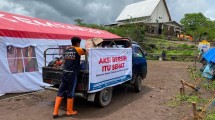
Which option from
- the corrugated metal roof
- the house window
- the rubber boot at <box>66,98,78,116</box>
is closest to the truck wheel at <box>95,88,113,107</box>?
the rubber boot at <box>66,98,78,116</box>

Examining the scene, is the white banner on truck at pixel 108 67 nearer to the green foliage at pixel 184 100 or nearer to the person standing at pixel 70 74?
the person standing at pixel 70 74

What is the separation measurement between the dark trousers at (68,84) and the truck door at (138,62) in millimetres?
3257

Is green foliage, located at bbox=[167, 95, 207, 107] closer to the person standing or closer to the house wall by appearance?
the person standing

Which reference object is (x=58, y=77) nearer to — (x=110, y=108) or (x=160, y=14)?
(x=110, y=108)

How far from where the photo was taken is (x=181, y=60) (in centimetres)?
2625

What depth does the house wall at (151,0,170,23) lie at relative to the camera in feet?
151

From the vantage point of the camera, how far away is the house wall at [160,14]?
46.1m

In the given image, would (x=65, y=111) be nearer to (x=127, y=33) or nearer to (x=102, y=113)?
(x=102, y=113)

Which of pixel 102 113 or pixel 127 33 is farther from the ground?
pixel 127 33

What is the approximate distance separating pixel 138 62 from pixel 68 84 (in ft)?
12.8

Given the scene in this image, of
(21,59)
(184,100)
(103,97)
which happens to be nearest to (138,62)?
(184,100)

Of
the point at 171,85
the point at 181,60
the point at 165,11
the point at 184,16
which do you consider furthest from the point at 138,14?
the point at 171,85

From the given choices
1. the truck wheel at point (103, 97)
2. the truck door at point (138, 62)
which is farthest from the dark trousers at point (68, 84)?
the truck door at point (138, 62)

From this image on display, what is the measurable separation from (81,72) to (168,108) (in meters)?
3.09
